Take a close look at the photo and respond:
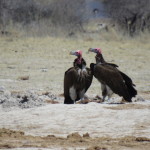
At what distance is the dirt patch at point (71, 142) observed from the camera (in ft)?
24.2

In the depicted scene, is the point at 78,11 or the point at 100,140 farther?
the point at 78,11

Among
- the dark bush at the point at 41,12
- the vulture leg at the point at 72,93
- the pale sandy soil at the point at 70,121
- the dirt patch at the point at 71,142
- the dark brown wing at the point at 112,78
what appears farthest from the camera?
the dark bush at the point at 41,12

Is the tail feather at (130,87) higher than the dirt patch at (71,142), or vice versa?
the tail feather at (130,87)

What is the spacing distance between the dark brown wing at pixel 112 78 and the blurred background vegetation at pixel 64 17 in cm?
1234

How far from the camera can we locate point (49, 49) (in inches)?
867

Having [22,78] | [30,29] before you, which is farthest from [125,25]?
[22,78]

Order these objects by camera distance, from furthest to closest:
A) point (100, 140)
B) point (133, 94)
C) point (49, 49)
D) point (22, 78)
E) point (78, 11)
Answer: point (78, 11)
point (49, 49)
point (22, 78)
point (133, 94)
point (100, 140)

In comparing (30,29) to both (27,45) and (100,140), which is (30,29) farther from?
(100,140)

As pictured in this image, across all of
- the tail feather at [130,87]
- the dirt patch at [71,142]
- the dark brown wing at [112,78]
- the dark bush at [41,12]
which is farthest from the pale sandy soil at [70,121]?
the dark bush at [41,12]

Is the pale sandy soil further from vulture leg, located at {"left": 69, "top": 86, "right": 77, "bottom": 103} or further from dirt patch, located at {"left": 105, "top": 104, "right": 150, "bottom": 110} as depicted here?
vulture leg, located at {"left": 69, "top": 86, "right": 77, "bottom": 103}

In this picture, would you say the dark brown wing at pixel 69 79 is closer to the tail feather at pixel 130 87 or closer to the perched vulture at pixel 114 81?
the perched vulture at pixel 114 81

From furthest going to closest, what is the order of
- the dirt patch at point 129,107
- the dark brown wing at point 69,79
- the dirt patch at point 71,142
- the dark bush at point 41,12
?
1. the dark bush at point 41,12
2. the dark brown wing at point 69,79
3. the dirt patch at point 129,107
4. the dirt patch at point 71,142

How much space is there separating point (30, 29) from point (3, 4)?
3.10 m

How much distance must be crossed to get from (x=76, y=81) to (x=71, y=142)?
14.3 feet
